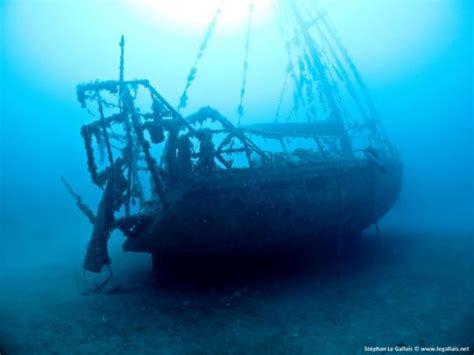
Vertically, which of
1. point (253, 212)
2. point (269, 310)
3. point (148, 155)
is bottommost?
point (269, 310)

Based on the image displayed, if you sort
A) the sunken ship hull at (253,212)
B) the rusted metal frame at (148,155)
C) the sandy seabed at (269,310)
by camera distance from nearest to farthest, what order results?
the sandy seabed at (269,310) < the rusted metal frame at (148,155) < the sunken ship hull at (253,212)

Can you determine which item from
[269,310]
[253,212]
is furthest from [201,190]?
[269,310]

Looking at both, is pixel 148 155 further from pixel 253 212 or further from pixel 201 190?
pixel 253 212

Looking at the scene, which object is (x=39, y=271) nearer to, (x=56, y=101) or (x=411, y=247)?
(x=411, y=247)

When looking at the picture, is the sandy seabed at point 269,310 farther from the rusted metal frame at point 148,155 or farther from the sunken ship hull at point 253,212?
the rusted metal frame at point 148,155

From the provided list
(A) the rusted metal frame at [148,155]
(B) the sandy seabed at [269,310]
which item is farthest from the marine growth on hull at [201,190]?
(B) the sandy seabed at [269,310]

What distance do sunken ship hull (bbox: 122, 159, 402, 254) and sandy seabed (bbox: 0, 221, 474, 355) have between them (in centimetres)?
103

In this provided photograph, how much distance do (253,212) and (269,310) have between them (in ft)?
7.27

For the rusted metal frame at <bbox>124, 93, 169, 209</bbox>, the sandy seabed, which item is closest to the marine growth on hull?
the rusted metal frame at <bbox>124, 93, 169, 209</bbox>

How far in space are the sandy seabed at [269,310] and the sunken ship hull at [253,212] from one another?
103 centimetres

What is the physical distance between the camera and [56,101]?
7525cm

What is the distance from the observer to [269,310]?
6.29 m

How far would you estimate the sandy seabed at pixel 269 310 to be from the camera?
204 inches

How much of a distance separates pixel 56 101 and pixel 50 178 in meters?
25.8
